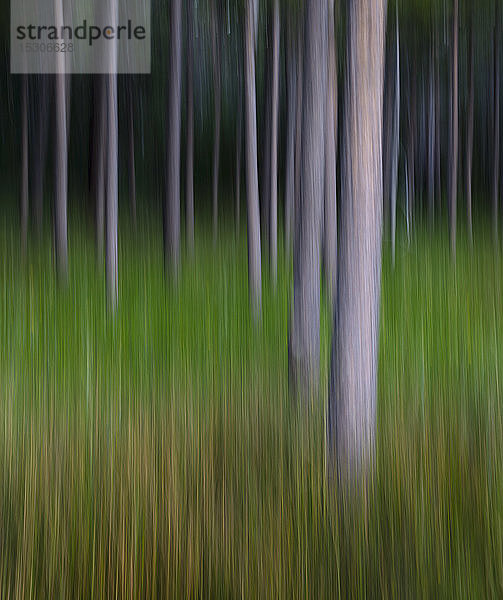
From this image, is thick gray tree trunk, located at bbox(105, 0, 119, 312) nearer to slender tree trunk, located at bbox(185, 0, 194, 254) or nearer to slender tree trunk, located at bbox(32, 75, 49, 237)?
slender tree trunk, located at bbox(32, 75, 49, 237)

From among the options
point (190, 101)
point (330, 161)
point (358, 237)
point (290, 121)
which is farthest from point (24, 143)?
point (358, 237)

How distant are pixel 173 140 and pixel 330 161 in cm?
223

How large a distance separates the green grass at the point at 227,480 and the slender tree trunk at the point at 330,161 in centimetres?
104

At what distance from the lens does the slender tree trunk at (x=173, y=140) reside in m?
5.98

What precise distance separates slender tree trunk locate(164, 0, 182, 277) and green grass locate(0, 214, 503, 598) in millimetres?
3454

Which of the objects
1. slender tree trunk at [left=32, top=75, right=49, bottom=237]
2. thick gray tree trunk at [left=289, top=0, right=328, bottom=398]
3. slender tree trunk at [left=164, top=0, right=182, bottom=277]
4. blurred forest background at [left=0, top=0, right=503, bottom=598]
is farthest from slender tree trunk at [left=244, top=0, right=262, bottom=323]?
thick gray tree trunk at [left=289, top=0, right=328, bottom=398]

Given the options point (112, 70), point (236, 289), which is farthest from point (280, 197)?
point (112, 70)

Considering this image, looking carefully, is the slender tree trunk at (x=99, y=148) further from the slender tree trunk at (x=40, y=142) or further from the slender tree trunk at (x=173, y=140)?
the slender tree trunk at (x=40, y=142)

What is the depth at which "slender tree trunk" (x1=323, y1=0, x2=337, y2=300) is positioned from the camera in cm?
383

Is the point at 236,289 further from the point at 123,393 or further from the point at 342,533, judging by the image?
the point at 342,533

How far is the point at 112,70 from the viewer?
191 inches

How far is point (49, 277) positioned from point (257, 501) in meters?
3.32

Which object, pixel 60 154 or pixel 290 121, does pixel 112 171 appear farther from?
pixel 290 121

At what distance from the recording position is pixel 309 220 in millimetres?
2506
